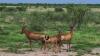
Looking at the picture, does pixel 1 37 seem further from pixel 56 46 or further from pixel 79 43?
pixel 56 46

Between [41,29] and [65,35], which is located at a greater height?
[65,35]

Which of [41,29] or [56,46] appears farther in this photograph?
[41,29]

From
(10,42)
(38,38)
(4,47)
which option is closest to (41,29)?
(10,42)

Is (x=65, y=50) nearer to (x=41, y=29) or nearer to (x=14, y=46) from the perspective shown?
(x=14, y=46)

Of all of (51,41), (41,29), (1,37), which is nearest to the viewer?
(51,41)

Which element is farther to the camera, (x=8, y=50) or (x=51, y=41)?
(x=8, y=50)

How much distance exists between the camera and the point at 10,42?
72.8ft

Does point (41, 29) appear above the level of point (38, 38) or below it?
below

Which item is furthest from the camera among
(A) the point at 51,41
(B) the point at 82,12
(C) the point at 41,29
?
(B) the point at 82,12

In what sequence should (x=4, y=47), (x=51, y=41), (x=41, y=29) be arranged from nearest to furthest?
(x=51, y=41)
(x=4, y=47)
(x=41, y=29)

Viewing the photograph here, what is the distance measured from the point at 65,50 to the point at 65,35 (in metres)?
1.45

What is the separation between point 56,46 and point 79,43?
465 centimetres

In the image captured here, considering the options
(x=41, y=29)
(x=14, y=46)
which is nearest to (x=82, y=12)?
(x=41, y=29)

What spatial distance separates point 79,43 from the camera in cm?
2228
